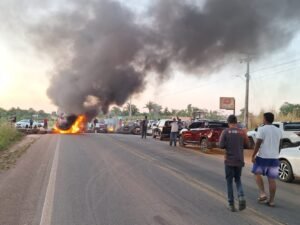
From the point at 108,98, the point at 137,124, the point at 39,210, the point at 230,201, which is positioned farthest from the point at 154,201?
the point at 137,124

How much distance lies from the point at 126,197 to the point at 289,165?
515cm

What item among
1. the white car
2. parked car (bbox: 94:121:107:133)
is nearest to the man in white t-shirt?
the white car

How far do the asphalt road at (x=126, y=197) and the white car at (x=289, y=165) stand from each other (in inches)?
12.3

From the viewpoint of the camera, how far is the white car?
11.4 meters

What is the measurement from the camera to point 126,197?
8.51 meters

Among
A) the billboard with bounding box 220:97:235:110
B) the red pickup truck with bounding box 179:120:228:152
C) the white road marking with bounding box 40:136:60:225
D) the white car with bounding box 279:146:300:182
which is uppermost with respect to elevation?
the billboard with bounding box 220:97:235:110

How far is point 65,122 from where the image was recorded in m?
42.2

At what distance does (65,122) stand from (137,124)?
8.90 m

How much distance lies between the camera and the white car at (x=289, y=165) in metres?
11.4

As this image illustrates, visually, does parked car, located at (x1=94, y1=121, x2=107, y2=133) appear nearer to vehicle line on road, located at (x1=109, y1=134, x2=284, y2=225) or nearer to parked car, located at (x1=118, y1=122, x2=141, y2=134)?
parked car, located at (x1=118, y1=122, x2=141, y2=134)

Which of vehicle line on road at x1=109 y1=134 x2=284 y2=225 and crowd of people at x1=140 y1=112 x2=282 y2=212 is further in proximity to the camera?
crowd of people at x1=140 y1=112 x2=282 y2=212

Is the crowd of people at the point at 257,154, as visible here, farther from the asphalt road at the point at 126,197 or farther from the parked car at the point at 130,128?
the parked car at the point at 130,128

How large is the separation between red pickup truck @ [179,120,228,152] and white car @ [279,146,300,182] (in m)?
9.95

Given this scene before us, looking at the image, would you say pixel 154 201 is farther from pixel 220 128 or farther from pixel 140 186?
pixel 220 128
